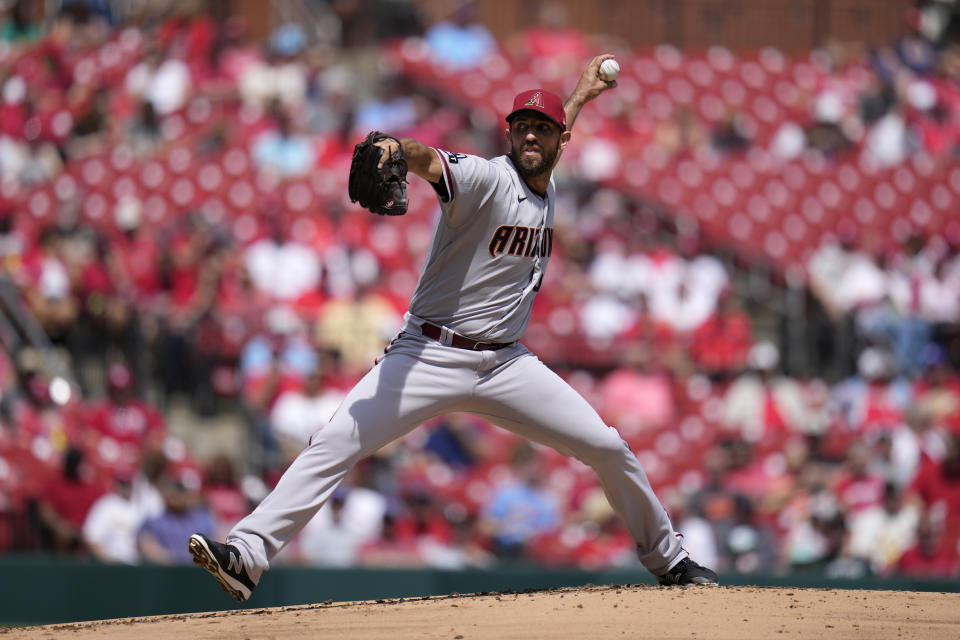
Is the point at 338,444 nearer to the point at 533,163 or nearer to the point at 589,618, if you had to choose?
the point at 589,618

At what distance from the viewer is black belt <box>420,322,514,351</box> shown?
435 cm

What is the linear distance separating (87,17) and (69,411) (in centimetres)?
568

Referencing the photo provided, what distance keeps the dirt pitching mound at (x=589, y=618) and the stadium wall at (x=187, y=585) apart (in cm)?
228

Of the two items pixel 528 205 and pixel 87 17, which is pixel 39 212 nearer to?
pixel 87 17

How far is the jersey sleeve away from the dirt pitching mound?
4.36 feet

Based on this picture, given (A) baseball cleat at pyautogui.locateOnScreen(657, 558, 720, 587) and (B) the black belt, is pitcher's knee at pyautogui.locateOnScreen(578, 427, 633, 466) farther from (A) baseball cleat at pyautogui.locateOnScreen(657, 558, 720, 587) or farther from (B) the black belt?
(A) baseball cleat at pyautogui.locateOnScreen(657, 558, 720, 587)

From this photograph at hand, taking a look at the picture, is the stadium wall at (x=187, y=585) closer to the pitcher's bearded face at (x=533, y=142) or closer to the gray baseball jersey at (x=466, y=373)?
the gray baseball jersey at (x=466, y=373)

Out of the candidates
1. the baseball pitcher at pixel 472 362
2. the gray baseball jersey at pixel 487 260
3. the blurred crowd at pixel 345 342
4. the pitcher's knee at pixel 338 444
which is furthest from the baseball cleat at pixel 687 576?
the blurred crowd at pixel 345 342

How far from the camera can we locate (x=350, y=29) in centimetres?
1234

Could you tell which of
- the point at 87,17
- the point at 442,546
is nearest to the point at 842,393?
the point at 442,546

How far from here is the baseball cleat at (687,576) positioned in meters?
4.82

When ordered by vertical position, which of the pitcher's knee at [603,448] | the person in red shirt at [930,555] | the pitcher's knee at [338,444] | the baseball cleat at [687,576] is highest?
the pitcher's knee at [338,444]

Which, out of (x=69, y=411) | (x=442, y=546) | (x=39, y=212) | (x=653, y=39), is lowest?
(x=442, y=546)

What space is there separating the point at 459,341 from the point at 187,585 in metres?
3.25
